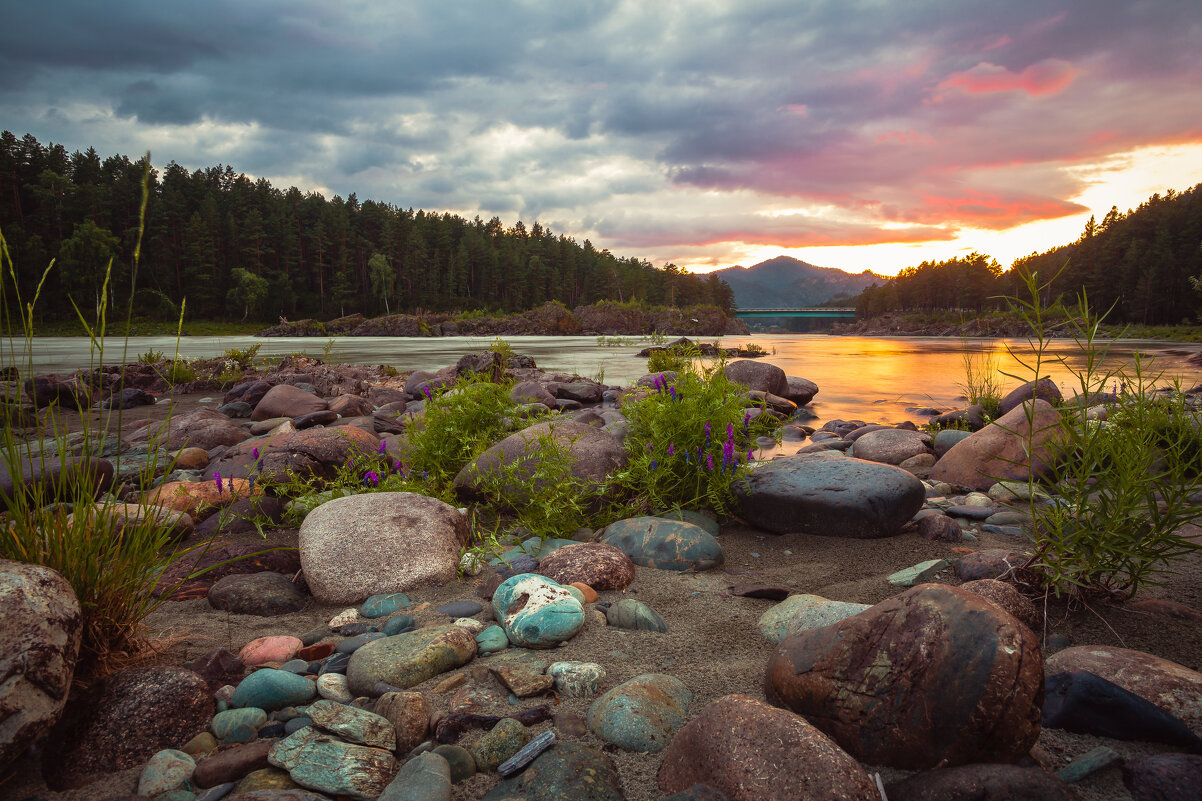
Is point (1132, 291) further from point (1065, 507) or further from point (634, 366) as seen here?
point (1065, 507)

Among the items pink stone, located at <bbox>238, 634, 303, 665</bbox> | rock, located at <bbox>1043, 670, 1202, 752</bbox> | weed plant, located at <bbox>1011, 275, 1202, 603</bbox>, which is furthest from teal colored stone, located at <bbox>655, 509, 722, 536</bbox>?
pink stone, located at <bbox>238, 634, 303, 665</bbox>

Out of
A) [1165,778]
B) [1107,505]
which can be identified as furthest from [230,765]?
[1107,505]

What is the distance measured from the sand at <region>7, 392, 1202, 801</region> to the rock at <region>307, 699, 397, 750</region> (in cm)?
21

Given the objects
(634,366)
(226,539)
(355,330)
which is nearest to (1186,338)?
(634,366)

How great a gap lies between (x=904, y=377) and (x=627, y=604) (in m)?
20.2

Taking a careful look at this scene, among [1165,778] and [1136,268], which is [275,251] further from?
[1136,268]

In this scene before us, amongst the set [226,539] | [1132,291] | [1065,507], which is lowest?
[226,539]

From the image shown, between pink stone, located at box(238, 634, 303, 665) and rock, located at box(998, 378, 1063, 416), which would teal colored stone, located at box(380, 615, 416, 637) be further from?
rock, located at box(998, 378, 1063, 416)

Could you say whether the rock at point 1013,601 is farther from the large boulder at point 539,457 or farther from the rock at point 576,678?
the large boulder at point 539,457

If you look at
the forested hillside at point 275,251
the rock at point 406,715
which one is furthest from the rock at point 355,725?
the forested hillside at point 275,251

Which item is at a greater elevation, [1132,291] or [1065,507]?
[1132,291]

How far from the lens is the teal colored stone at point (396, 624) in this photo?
292 centimetres

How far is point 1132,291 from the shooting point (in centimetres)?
6266

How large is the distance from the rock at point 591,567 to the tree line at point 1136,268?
181ft
